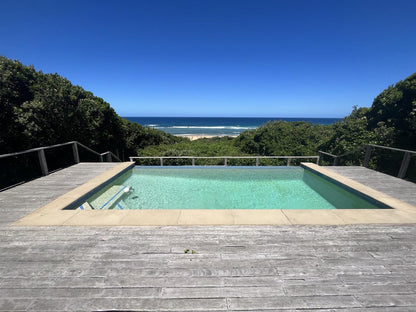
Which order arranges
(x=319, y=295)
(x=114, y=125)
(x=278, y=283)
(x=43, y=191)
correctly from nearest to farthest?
(x=319, y=295) < (x=278, y=283) < (x=43, y=191) < (x=114, y=125)

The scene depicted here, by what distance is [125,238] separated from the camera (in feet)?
7.91

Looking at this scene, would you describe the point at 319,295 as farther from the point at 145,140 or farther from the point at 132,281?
the point at 145,140

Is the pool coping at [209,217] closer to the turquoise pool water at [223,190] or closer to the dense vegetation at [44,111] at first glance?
the turquoise pool water at [223,190]

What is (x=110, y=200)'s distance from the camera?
4551mm

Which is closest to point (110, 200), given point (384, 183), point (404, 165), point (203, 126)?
point (384, 183)

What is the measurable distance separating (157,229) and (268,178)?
15.5 ft

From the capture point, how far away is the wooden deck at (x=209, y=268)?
1587mm

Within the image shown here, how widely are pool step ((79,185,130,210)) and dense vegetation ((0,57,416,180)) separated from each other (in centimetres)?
528

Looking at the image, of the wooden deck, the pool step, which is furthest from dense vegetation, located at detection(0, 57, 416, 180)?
the wooden deck

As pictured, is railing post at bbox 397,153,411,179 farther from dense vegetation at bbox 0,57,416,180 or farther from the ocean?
the ocean

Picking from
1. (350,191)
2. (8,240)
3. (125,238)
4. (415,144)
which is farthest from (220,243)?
(415,144)

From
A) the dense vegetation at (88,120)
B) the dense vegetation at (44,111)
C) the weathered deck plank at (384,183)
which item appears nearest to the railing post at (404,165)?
the weathered deck plank at (384,183)

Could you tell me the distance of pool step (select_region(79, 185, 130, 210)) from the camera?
13.2ft

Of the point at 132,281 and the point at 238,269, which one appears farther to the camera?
the point at 238,269
